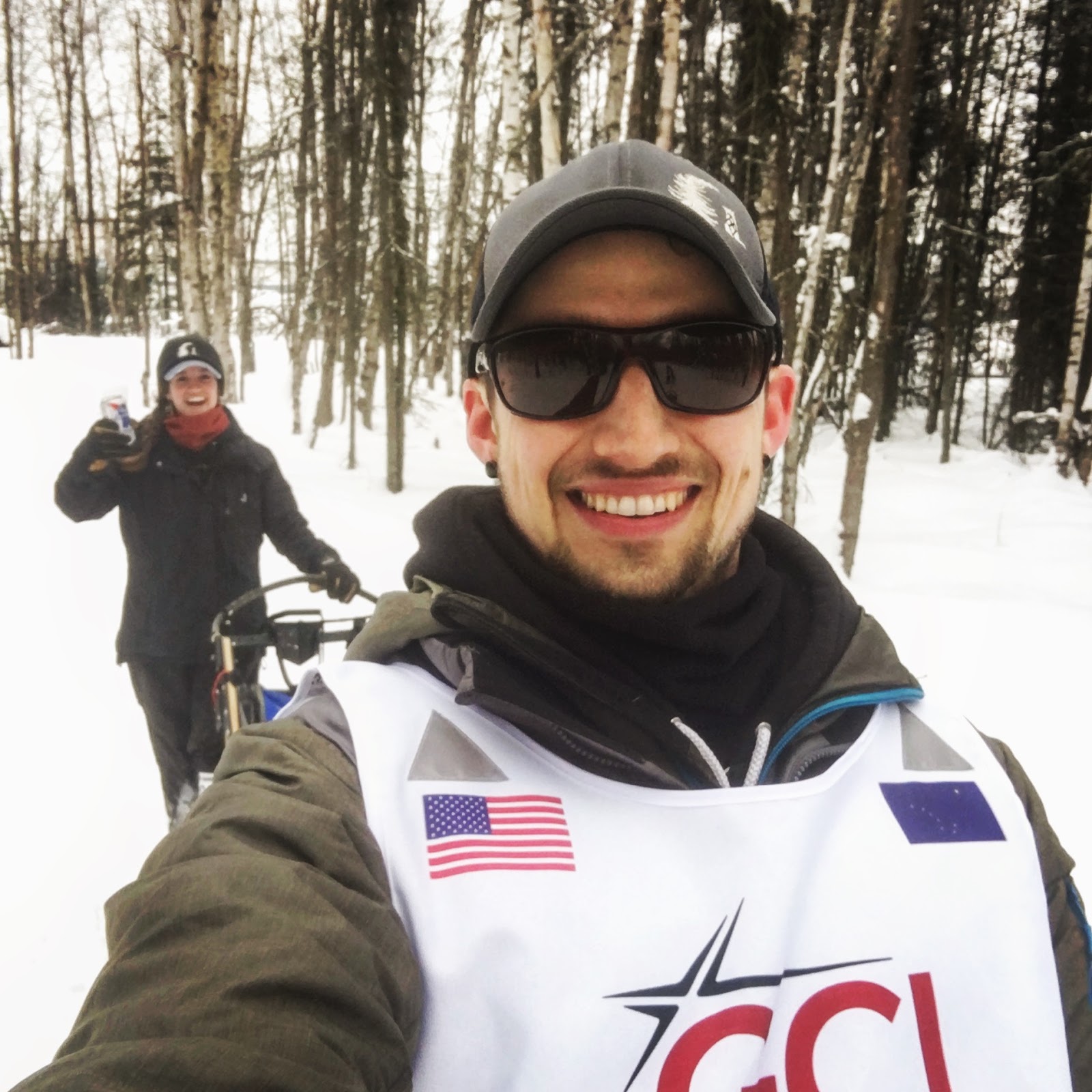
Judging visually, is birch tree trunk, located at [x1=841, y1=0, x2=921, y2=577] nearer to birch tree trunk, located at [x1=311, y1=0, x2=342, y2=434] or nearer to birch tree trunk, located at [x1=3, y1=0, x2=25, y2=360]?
birch tree trunk, located at [x1=311, y1=0, x2=342, y2=434]

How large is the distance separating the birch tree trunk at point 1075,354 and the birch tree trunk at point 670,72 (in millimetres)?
7556

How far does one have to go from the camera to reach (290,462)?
517 inches

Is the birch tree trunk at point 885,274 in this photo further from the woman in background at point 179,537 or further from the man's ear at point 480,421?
the man's ear at point 480,421

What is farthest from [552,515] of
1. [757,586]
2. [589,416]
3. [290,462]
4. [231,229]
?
[231,229]

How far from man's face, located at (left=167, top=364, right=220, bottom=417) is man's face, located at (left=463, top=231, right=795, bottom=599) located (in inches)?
107

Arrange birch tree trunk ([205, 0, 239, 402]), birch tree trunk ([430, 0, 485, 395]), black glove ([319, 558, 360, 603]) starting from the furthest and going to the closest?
birch tree trunk ([430, 0, 485, 395])
birch tree trunk ([205, 0, 239, 402])
black glove ([319, 558, 360, 603])

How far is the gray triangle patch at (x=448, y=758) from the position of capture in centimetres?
110

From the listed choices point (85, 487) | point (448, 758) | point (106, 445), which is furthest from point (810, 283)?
point (448, 758)

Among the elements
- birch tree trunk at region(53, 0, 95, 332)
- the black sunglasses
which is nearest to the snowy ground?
the black sunglasses

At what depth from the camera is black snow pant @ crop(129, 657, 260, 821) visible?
3732 mm

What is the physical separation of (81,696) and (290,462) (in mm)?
8178

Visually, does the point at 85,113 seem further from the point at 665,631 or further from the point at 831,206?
the point at 665,631

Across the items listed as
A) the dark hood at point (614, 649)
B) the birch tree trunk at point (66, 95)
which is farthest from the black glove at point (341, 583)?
the birch tree trunk at point (66, 95)

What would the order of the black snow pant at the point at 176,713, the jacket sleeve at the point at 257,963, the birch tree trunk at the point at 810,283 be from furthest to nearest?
the birch tree trunk at the point at 810,283 < the black snow pant at the point at 176,713 < the jacket sleeve at the point at 257,963
